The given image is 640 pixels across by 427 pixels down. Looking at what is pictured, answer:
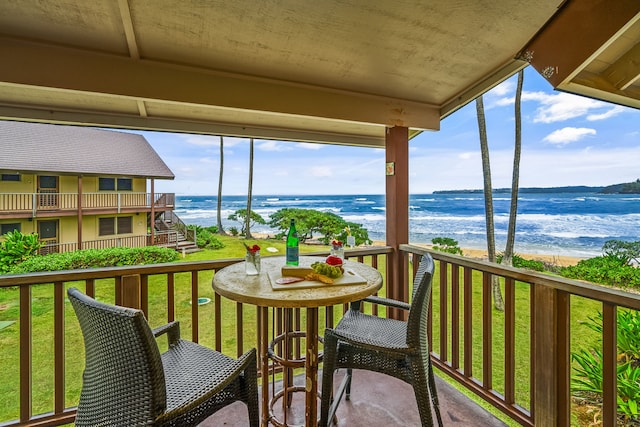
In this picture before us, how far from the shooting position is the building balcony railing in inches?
197

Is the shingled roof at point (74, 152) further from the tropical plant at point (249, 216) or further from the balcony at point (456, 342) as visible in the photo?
the tropical plant at point (249, 216)

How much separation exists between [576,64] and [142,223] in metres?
7.56

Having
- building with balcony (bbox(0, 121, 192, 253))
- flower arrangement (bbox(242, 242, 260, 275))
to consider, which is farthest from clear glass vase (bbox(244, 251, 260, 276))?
building with balcony (bbox(0, 121, 192, 253))

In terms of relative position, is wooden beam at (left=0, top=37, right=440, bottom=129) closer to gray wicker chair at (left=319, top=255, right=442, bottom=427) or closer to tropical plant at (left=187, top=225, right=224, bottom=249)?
gray wicker chair at (left=319, top=255, right=442, bottom=427)

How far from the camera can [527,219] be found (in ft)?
46.6

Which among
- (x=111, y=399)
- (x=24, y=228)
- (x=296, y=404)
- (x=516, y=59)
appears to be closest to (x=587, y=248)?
(x=516, y=59)

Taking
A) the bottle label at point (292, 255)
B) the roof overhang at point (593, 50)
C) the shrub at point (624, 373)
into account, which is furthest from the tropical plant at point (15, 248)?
the shrub at point (624, 373)

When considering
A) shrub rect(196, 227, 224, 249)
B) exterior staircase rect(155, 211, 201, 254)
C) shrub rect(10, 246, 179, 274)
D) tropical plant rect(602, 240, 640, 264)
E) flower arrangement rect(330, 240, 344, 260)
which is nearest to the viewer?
flower arrangement rect(330, 240, 344, 260)

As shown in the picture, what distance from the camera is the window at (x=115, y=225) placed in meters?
6.20

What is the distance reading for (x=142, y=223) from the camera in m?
6.61

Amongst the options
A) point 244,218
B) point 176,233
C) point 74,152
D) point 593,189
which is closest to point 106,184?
point 74,152

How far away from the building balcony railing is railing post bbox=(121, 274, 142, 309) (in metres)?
4.82

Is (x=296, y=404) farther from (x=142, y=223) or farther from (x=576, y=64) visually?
(x=142, y=223)

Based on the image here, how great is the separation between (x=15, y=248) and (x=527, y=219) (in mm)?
18277
